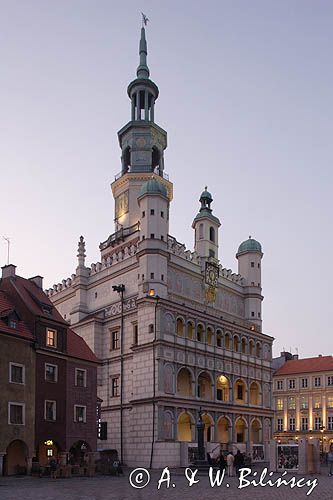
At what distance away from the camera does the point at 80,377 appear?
5741cm

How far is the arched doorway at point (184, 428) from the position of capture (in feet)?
238

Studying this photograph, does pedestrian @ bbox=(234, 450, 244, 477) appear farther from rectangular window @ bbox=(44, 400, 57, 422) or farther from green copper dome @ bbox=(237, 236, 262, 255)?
green copper dome @ bbox=(237, 236, 262, 255)

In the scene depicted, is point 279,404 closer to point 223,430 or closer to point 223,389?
point 223,430

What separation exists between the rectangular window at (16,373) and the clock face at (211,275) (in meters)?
35.9

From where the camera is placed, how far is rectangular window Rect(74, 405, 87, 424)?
5583 cm

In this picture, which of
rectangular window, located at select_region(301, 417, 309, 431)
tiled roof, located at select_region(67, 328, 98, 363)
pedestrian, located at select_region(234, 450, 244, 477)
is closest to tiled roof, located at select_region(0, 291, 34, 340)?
tiled roof, located at select_region(67, 328, 98, 363)

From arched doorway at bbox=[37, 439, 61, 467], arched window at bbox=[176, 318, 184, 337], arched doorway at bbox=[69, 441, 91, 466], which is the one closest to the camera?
arched doorway at bbox=[37, 439, 61, 467]

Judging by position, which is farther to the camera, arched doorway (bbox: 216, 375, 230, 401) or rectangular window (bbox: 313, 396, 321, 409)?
rectangular window (bbox: 313, 396, 321, 409)

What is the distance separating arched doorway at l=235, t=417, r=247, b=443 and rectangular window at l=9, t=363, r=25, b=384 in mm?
37535

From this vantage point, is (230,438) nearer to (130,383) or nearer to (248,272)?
(130,383)

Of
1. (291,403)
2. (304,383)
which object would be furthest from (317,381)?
(291,403)

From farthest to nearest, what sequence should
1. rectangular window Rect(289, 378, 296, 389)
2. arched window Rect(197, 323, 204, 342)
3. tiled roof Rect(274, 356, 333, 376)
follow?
rectangular window Rect(289, 378, 296, 389), tiled roof Rect(274, 356, 333, 376), arched window Rect(197, 323, 204, 342)

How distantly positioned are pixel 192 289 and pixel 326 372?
41961mm

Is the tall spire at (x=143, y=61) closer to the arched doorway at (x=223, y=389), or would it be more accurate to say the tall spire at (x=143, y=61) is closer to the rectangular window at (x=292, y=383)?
the arched doorway at (x=223, y=389)
